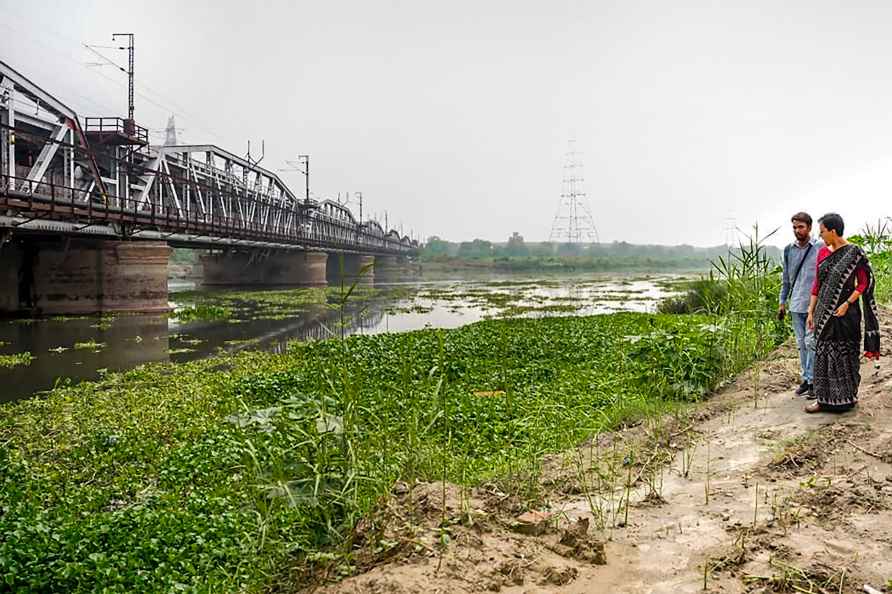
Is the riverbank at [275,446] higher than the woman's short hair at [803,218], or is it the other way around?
the woman's short hair at [803,218]

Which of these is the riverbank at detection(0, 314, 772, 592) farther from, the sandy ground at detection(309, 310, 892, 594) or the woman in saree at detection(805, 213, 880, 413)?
the woman in saree at detection(805, 213, 880, 413)

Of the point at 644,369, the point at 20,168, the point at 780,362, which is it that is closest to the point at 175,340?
the point at 644,369

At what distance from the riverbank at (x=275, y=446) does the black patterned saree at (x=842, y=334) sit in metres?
1.64

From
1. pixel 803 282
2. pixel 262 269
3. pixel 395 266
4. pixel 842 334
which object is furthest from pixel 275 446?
pixel 395 266

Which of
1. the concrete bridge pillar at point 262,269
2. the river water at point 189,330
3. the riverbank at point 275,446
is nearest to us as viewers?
the riverbank at point 275,446

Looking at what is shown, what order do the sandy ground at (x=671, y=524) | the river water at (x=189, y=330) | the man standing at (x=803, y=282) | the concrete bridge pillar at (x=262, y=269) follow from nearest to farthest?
the sandy ground at (x=671, y=524)
the man standing at (x=803, y=282)
the river water at (x=189, y=330)
the concrete bridge pillar at (x=262, y=269)

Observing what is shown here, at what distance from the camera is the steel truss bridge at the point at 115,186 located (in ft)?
69.6

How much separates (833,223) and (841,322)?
2.93ft

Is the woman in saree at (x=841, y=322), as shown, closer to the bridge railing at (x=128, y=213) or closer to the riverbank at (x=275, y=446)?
the riverbank at (x=275, y=446)

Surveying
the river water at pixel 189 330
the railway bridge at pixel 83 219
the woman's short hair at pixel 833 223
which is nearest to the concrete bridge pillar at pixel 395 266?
the railway bridge at pixel 83 219

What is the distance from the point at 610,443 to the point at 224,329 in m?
17.2

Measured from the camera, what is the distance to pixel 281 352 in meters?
15.0

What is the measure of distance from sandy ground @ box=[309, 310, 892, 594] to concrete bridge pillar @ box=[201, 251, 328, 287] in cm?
4786

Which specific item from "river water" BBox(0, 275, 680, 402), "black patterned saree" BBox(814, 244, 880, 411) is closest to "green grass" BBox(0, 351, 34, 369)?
"river water" BBox(0, 275, 680, 402)
